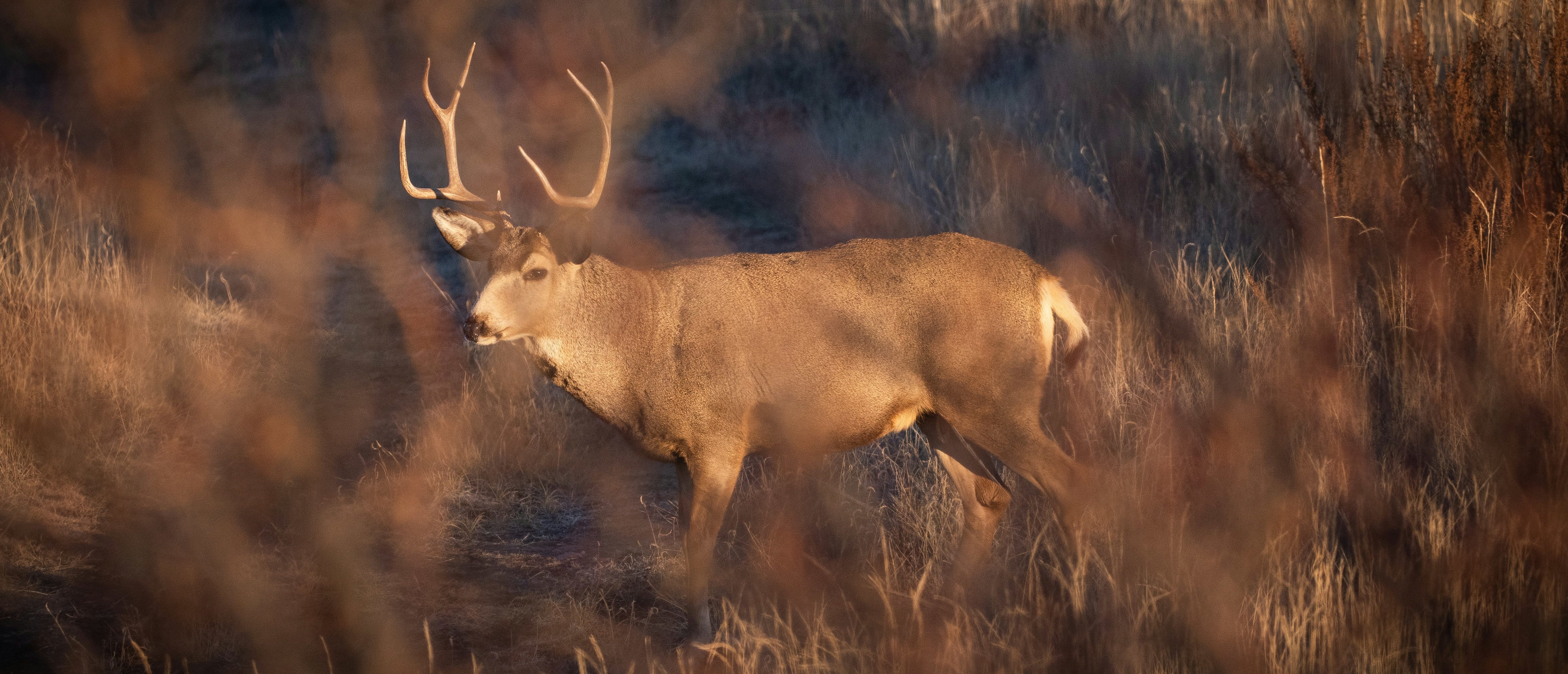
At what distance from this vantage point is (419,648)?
482 centimetres

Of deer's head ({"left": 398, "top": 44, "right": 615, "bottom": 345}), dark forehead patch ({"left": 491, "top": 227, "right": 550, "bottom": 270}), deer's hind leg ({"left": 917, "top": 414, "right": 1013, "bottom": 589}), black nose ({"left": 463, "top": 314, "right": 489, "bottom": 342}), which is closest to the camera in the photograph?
black nose ({"left": 463, "top": 314, "right": 489, "bottom": 342})

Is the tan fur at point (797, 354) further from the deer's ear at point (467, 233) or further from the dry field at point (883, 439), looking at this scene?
the dry field at point (883, 439)

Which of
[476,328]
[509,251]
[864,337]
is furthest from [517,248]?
[864,337]

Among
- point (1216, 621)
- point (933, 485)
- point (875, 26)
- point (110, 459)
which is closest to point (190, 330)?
point (110, 459)

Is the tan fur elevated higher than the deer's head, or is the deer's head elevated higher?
the deer's head

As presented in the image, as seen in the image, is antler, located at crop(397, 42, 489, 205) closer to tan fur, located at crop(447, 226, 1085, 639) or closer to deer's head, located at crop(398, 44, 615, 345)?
deer's head, located at crop(398, 44, 615, 345)

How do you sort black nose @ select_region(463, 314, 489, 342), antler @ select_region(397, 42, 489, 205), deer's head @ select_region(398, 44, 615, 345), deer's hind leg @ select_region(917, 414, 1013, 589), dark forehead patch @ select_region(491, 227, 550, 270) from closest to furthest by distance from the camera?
1. black nose @ select_region(463, 314, 489, 342)
2. deer's head @ select_region(398, 44, 615, 345)
3. dark forehead patch @ select_region(491, 227, 550, 270)
4. antler @ select_region(397, 42, 489, 205)
5. deer's hind leg @ select_region(917, 414, 1013, 589)

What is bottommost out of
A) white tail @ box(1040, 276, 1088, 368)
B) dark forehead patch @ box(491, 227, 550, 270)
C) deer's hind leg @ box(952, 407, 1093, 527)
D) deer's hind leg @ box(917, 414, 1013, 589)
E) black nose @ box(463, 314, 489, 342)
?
deer's hind leg @ box(917, 414, 1013, 589)

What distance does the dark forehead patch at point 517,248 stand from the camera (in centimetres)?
470

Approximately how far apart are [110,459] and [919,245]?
16.4 ft

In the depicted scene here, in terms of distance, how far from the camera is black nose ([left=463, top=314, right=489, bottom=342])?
4445mm

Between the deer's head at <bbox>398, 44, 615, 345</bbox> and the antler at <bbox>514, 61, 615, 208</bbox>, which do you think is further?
the antler at <bbox>514, 61, 615, 208</bbox>

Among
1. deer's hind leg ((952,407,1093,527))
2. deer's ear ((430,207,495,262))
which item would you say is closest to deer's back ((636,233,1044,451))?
deer's hind leg ((952,407,1093,527))

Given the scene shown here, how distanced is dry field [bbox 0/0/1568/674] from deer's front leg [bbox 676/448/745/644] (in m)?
0.20
